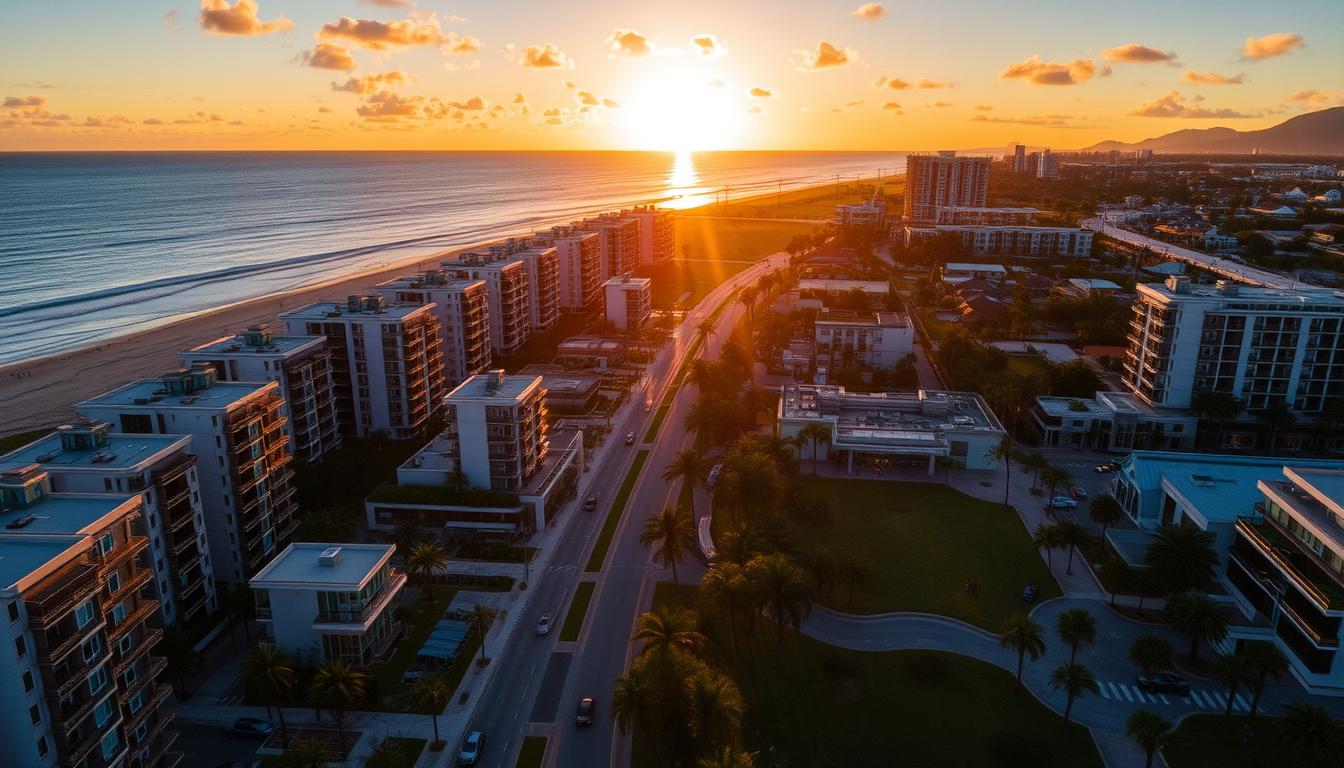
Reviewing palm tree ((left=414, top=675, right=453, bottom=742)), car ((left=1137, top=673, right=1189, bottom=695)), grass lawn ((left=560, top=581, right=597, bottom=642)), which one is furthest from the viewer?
grass lawn ((left=560, top=581, right=597, bottom=642))

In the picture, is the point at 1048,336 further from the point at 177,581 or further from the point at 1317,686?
the point at 177,581

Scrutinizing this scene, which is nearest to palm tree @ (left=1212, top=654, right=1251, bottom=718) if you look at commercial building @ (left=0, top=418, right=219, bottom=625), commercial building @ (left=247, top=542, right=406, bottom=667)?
commercial building @ (left=247, top=542, right=406, bottom=667)

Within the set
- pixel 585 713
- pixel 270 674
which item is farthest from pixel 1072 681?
pixel 270 674

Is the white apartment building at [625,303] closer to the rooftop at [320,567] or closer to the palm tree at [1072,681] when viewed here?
the rooftop at [320,567]

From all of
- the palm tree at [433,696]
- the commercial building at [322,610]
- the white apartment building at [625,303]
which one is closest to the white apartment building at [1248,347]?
the white apartment building at [625,303]

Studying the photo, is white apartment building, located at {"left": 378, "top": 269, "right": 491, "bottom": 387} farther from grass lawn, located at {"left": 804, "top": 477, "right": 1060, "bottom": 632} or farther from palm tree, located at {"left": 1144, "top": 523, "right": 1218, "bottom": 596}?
palm tree, located at {"left": 1144, "top": 523, "right": 1218, "bottom": 596}

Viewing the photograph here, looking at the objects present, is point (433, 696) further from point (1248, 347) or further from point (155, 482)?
point (1248, 347)

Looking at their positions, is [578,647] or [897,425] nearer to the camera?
[578,647]
